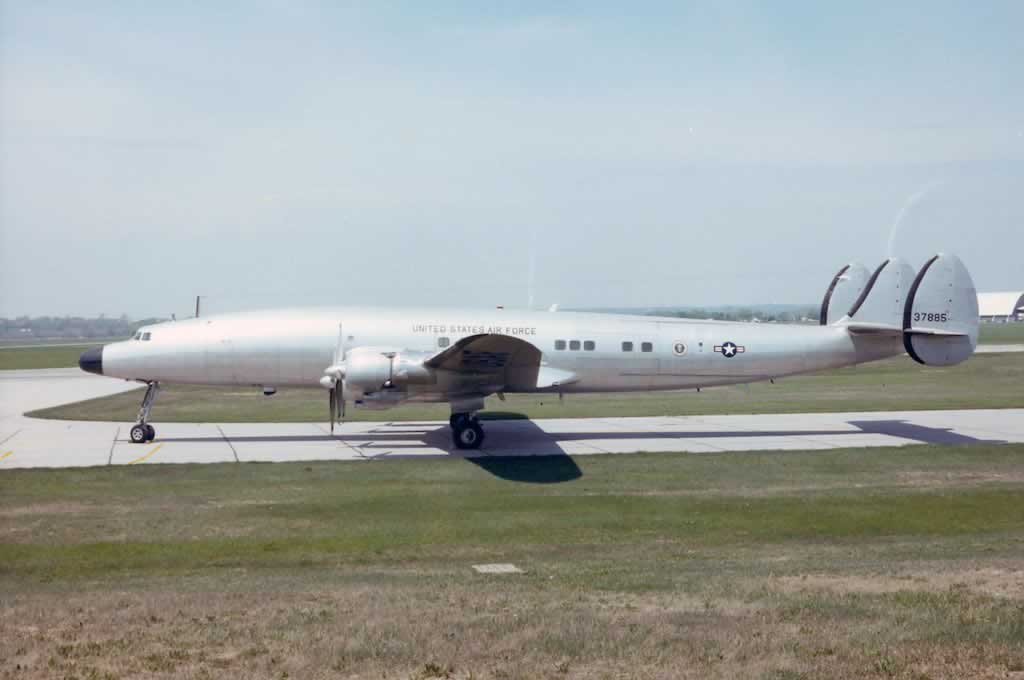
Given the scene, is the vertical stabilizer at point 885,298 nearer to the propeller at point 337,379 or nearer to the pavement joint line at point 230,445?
the propeller at point 337,379

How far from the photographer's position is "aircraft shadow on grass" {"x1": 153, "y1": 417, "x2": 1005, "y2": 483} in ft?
79.6

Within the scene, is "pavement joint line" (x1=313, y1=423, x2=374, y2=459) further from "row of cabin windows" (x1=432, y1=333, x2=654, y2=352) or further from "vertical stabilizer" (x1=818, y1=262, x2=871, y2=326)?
"vertical stabilizer" (x1=818, y1=262, x2=871, y2=326)

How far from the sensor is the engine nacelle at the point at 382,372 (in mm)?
24297

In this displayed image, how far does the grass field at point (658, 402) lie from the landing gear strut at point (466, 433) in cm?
635

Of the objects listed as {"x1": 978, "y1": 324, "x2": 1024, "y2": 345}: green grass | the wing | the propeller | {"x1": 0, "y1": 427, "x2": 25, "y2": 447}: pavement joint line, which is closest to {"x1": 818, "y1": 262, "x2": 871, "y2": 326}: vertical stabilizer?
the wing

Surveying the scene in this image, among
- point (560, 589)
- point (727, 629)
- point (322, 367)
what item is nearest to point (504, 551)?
point (560, 589)

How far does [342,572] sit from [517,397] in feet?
84.8

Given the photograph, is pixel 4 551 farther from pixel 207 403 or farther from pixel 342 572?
pixel 207 403

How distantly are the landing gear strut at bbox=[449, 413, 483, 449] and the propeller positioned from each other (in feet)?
10.1

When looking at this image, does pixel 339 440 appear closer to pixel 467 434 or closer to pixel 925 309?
pixel 467 434

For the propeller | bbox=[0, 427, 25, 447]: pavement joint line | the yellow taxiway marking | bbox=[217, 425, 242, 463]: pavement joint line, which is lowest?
bbox=[0, 427, 25, 447]: pavement joint line

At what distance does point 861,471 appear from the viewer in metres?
22.5

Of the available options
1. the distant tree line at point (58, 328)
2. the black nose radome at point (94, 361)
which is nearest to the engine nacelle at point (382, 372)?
the black nose radome at point (94, 361)

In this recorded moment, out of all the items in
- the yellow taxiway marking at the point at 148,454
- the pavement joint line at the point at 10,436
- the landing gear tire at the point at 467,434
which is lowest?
the pavement joint line at the point at 10,436
